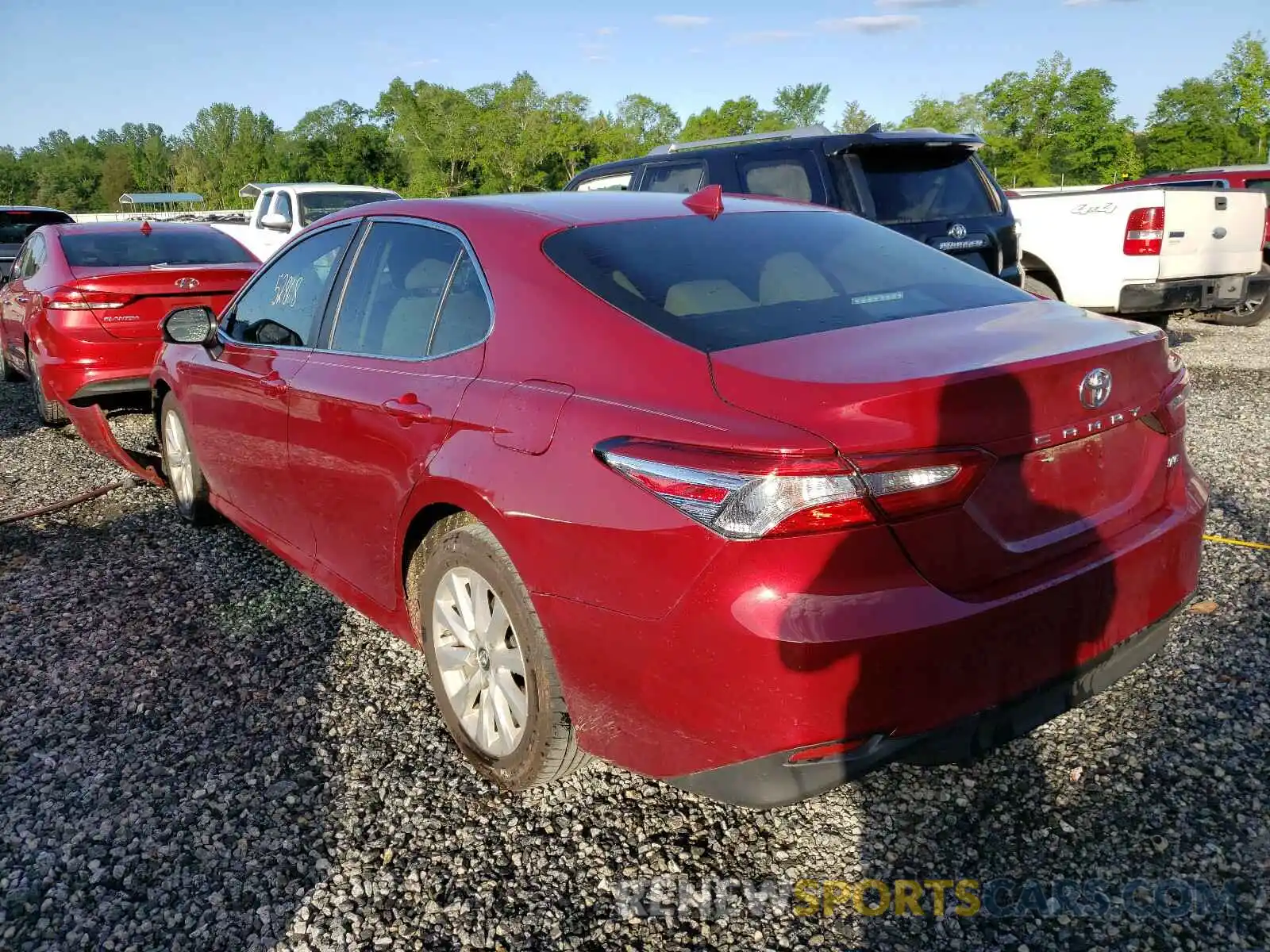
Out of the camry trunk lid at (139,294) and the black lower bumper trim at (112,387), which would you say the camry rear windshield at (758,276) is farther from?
the black lower bumper trim at (112,387)

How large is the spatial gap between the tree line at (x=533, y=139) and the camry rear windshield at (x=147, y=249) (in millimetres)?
18720

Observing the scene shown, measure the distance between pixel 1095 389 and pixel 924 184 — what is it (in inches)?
215

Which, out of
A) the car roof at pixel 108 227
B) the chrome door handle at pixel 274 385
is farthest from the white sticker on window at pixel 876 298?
the car roof at pixel 108 227

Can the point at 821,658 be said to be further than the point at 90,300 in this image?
No

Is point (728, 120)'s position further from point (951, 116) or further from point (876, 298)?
point (876, 298)

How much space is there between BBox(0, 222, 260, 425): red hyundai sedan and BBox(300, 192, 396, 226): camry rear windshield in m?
7.64

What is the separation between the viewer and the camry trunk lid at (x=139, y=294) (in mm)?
7051

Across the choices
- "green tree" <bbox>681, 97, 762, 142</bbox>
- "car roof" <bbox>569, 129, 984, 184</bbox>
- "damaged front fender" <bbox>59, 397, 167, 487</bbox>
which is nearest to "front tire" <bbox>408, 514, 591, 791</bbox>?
"damaged front fender" <bbox>59, 397, 167, 487</bbox>

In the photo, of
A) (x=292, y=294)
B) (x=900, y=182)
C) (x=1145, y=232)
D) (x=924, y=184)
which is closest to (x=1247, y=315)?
(x=1145, y=232)

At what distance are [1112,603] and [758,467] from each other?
1.04 m

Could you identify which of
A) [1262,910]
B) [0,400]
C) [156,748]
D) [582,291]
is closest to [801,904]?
[1262,910]

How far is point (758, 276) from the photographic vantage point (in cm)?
293

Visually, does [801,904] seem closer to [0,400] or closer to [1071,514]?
[1071,514]

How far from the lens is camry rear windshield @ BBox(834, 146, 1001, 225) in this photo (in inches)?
284
